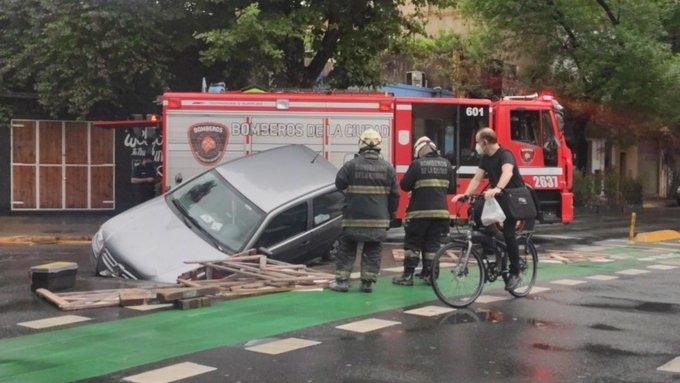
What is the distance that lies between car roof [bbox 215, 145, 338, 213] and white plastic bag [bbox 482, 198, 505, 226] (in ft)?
9.06

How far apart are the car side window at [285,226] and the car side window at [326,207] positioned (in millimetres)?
183

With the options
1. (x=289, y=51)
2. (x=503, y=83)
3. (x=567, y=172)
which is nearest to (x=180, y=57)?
(x=289, y=51)

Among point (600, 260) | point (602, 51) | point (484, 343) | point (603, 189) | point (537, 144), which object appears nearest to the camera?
point (484, 343)

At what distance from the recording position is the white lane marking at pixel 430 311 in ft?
23.8

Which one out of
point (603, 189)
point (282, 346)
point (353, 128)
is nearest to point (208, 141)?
point (353, 128)

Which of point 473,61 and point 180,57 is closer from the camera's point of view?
point 180,57

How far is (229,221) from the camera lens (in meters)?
9.27

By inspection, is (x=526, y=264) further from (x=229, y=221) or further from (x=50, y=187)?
(x=50, y=187)

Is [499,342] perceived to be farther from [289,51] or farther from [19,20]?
[19,20]

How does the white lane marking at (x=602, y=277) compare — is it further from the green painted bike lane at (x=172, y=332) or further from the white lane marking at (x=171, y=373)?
the white lane marking at (x=171, y=373)

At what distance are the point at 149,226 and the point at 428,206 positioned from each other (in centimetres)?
340

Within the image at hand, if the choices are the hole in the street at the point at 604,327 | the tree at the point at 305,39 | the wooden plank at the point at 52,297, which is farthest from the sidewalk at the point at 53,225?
the hole in the street at the point at 604,327

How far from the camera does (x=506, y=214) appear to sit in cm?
773

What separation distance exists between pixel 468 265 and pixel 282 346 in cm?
241
